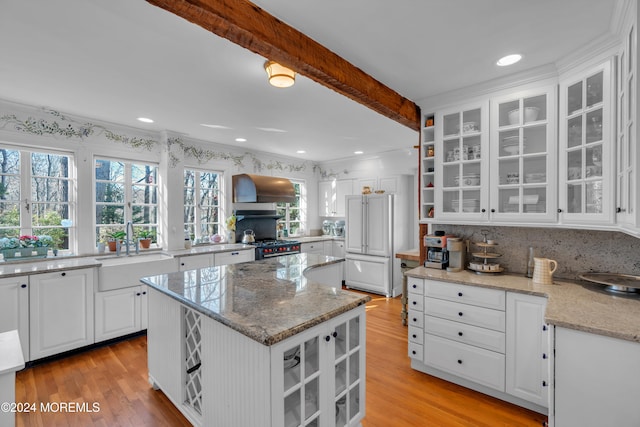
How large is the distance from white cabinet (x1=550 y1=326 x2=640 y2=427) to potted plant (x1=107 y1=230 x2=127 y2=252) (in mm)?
4406

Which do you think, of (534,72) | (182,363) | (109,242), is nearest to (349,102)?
(534,72)

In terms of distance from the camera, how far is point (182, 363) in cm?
199

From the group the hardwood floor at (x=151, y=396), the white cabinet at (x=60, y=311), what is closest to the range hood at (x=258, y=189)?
the white cabinet at (x=60, y=311)

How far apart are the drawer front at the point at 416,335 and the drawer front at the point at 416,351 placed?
1.4 inches

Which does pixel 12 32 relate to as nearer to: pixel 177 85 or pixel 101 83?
pixel 101 83

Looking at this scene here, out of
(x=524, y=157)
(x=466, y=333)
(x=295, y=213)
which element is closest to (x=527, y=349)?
(x=466, y=333)

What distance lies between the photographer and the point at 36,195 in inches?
129

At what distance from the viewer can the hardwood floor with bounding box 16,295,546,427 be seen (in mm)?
2070

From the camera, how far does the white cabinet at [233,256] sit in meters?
4.22

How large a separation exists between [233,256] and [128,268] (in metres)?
1.36

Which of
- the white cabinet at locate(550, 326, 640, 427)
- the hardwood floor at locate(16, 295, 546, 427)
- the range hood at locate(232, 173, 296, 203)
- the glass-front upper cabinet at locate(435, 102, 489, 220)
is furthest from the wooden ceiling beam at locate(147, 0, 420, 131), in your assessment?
the range hood at locate(232, 173, 296, 203)

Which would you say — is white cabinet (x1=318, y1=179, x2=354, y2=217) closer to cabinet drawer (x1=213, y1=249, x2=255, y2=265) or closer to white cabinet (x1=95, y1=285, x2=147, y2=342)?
cabinet drawer (x1=213, y1=249, x2=255, y2=265)

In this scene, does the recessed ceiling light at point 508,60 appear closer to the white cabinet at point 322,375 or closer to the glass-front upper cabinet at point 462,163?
the glass-front upper cabinet at point 462,163

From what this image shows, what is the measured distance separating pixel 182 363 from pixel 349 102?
2.63 meters
